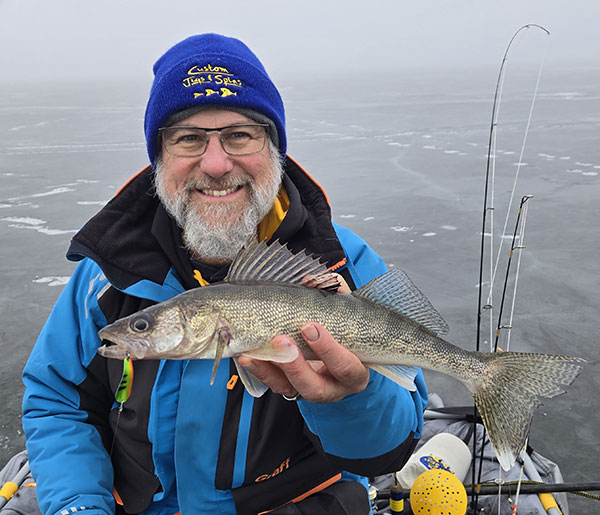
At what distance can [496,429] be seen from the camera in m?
2.20

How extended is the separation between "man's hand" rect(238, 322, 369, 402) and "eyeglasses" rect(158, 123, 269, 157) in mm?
1079

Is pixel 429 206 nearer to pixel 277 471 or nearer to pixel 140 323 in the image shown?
pixel 277 471

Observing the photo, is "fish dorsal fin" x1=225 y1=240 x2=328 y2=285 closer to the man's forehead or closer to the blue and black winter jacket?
the blue and black winter jacket

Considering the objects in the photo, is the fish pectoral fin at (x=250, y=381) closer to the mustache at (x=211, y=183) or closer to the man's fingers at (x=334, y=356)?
the man's fingers at (x=334, y=356)

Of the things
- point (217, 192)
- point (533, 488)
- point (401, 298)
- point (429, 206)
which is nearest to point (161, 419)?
point (217, 192)

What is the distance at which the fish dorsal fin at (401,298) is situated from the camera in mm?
2227

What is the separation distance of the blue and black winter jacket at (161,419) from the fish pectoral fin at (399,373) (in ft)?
0.26

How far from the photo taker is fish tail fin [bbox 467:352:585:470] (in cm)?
213

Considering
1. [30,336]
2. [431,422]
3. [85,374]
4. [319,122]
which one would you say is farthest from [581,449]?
[319,122]

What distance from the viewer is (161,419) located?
2.43m

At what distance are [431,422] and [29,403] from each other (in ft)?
9.13

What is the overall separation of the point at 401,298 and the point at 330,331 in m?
0.40

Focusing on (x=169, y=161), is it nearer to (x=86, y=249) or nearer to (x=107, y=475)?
(x=86, y=249)

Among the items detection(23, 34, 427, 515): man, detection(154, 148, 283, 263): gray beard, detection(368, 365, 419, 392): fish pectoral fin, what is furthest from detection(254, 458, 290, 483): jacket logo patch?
detection(154, 148, 283, 263): gray beard
